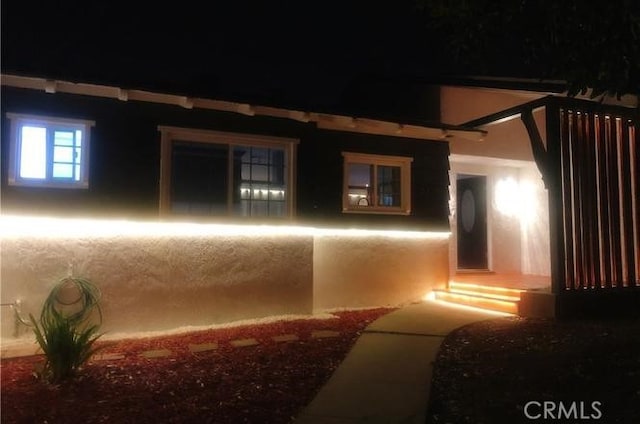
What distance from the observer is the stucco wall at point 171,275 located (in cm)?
755

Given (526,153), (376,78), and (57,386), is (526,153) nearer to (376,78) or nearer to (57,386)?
(376,78)

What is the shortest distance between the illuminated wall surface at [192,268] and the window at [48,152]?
26.3 inches

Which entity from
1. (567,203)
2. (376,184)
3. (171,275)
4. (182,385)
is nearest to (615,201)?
(567,203)

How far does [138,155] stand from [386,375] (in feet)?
18.0

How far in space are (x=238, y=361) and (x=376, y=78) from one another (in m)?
12.4

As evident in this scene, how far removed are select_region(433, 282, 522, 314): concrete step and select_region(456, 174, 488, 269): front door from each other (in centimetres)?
190

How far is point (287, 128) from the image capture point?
9508 millimetres

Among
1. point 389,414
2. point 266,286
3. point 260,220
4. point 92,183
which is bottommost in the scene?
point 389,414

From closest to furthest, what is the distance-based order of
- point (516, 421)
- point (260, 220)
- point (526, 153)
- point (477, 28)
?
1. point (516, 421)
2. point (477, 28)
3. point (260, 220)
4. point (526, 153)

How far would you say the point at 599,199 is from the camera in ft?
30.1

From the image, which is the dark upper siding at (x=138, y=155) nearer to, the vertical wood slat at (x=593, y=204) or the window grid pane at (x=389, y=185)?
the window grid pane at (x=389, y=185)

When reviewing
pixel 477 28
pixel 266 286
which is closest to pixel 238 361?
pixel 266 286

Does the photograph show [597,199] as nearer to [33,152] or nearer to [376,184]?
[376,184]

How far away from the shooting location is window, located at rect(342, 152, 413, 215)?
10.5 metres
